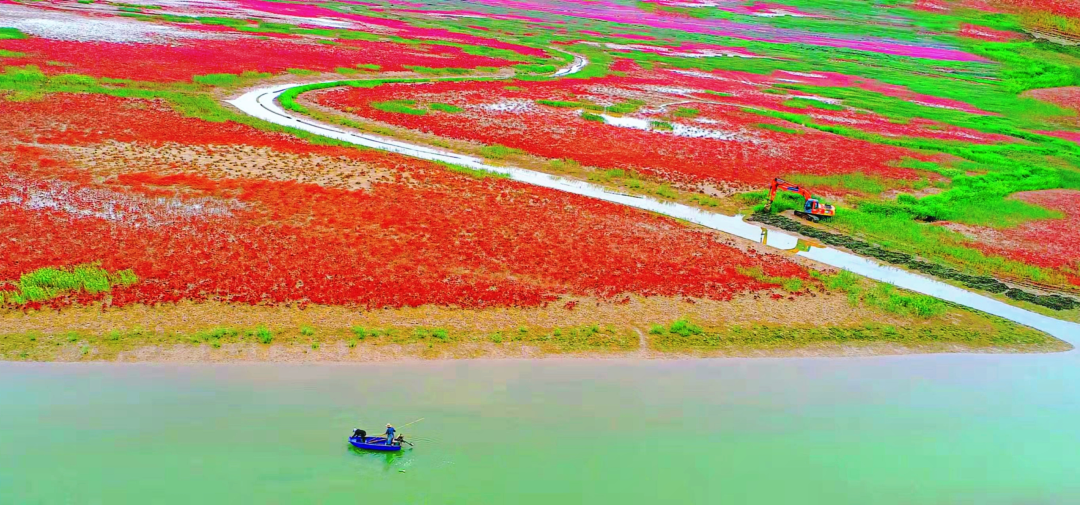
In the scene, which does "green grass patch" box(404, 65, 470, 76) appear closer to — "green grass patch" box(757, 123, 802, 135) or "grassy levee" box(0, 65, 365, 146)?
"grassy levee" box(0, 65, 365, 146)

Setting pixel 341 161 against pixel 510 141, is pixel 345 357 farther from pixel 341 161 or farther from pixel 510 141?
pixel 510 141

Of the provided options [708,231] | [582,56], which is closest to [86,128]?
[708,231]

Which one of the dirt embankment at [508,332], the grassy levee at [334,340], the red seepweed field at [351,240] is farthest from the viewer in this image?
the red seepweed field at [351,240]

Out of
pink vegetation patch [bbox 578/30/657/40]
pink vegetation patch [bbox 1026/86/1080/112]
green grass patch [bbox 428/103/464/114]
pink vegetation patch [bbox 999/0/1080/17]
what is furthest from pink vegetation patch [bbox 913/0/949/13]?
green grass patch [bbox 428/103/464/114]

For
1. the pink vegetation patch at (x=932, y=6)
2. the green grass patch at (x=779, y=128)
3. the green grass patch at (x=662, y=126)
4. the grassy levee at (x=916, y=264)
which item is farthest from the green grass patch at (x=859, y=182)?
the pink vegetation patch at (x=932, y=6)

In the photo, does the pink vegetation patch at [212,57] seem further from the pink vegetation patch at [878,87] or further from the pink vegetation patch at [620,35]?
the pink vegetation patch at [878,87]
